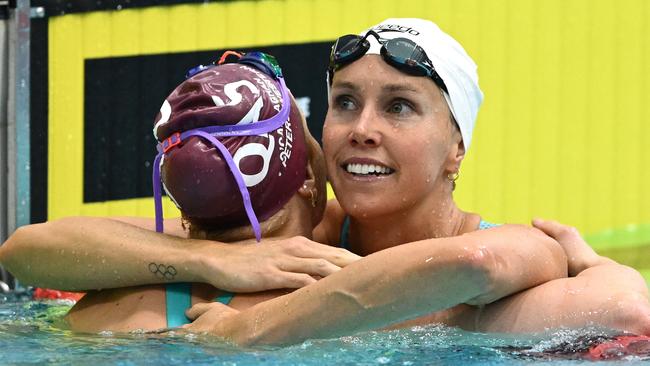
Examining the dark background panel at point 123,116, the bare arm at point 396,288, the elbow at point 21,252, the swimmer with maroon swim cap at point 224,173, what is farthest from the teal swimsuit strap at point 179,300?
the dark background panel at point 123,116

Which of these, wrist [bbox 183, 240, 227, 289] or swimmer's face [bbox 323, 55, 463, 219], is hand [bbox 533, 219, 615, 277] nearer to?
swimmer's face [bbox 323, 55, 463, 219]

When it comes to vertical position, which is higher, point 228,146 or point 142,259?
point 228,146

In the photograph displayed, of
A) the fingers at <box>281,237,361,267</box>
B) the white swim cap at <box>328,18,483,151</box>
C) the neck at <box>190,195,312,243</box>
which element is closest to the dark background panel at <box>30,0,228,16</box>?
the white swim cap at <box>328,18,483,151</box>

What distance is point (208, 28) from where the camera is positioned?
6273 millimetres

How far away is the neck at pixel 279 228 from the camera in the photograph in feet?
11.8

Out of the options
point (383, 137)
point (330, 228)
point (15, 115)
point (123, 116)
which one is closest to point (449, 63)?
point (383, 137)

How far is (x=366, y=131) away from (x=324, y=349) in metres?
0.78

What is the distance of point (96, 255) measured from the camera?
356cm

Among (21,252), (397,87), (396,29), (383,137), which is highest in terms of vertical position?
(396,29)

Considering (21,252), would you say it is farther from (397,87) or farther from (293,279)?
(397,87)

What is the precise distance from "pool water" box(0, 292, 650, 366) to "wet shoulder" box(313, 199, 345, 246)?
76cm

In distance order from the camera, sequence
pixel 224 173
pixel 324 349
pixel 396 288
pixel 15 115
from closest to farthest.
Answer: pixel 396 288 < pixel 324 349 < pixel 224 173 < pixel 15 115

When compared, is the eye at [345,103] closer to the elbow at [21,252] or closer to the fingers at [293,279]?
the fingers at [293,279]

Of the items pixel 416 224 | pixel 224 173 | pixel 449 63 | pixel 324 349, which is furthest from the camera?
pixel 416 224
